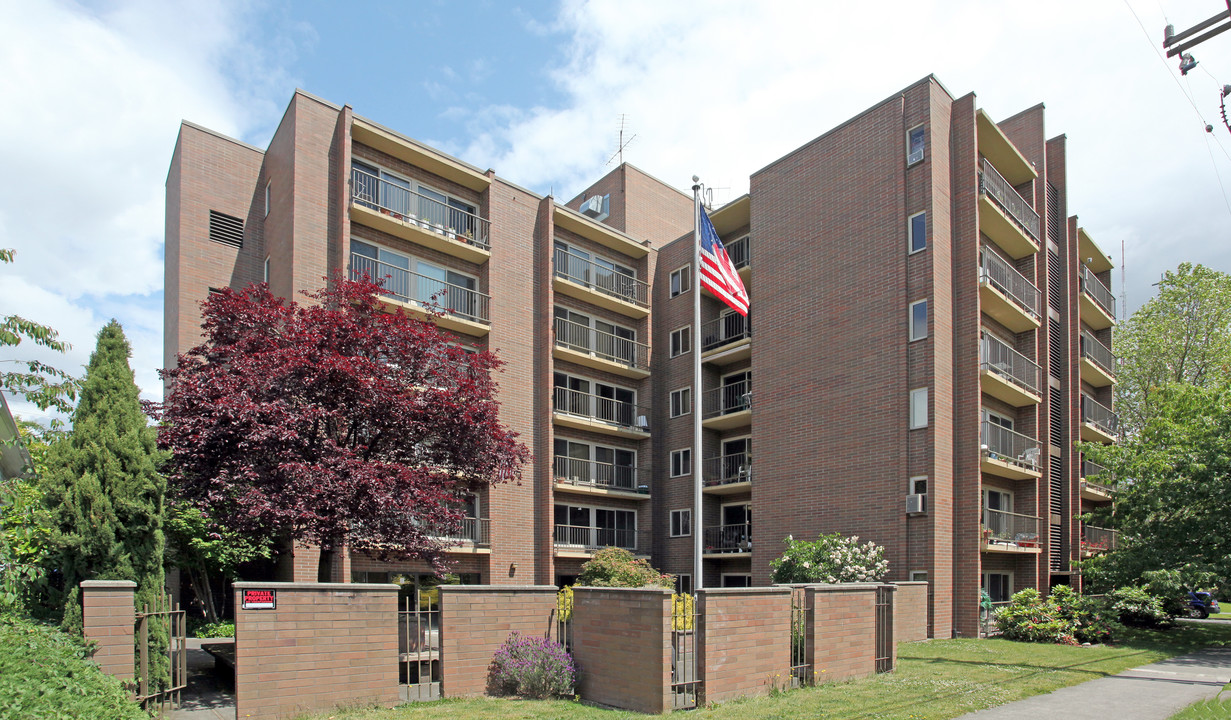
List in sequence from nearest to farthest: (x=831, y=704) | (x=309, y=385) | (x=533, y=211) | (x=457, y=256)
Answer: (x=831, y=704), (x=309, y=385), (x=457, y=256), (x=533, y=211)

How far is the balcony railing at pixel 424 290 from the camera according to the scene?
78.5 ft

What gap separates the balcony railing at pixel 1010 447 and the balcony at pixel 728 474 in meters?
7.40

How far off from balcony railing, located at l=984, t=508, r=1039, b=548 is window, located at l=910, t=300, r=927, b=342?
5338 mm

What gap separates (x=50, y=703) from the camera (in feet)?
25.2

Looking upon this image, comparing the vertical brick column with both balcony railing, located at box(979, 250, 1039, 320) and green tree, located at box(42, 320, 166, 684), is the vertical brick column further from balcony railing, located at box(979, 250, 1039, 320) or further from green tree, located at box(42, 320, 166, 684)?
balcony railing, located at box(979, 250, 1039, 320)

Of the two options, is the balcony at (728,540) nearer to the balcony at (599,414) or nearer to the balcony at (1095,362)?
the balcony at (599,414)

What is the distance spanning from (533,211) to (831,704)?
67.4ft

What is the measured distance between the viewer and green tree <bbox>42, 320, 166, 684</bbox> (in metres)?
11.0

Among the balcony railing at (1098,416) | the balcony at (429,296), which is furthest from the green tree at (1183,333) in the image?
the balcony at (429,296)

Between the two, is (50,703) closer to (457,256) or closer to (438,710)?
(438,710)

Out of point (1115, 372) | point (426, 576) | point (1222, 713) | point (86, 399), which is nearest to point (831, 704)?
point (1222, 713)

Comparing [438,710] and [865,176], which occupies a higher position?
[865,176]

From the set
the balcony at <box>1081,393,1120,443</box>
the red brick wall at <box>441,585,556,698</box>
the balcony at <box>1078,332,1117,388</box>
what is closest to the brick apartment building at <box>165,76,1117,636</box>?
the balcony at <box>1081,393,1120,443</box>

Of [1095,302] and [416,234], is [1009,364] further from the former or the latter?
[416,234]
